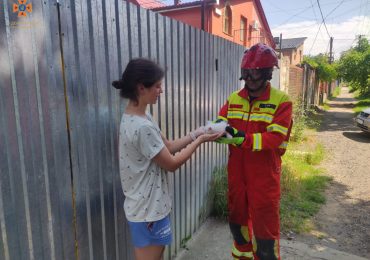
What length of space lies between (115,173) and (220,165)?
248 centimetres

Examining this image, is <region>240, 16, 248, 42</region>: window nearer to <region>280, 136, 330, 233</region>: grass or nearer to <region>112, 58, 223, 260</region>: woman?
<region>280, 136, 330, 233</region>: grass

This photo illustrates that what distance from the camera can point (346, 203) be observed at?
4.89 m

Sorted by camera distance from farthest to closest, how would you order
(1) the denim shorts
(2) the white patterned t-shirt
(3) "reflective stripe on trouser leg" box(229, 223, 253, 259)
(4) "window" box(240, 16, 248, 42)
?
(4) "window" box(240, 16, 248, 42) < (3) "reflective stripe on trouser leg" box(229, 223, 253, 259) < (1) the denim shorts < (2) the white patterned t-shirt

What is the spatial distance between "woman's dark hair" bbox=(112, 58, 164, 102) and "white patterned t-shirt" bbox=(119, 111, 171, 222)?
0.54 feet

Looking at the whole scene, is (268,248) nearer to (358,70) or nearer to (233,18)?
(233,18)

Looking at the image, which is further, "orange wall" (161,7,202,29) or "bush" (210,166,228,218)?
"orange wall" (161,7,202,29)

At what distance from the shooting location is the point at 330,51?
124 feet

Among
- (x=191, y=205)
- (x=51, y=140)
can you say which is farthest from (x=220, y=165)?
(x=51, y=140)

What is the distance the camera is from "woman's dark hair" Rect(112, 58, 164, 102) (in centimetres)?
174

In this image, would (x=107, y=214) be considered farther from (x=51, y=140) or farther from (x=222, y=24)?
(x=222, y=24)

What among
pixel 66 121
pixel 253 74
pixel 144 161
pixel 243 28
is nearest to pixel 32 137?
pixel 66 121

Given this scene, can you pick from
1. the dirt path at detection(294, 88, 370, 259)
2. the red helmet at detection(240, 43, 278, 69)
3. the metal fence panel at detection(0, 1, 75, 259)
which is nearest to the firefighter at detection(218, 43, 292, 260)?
the red helmet at detection(240, 43, 278, 69)

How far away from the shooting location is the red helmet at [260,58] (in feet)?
7.73

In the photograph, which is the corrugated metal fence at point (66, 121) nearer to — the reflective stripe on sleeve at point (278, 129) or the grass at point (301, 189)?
the reflective stripe on sleeve at point (278, 129)
